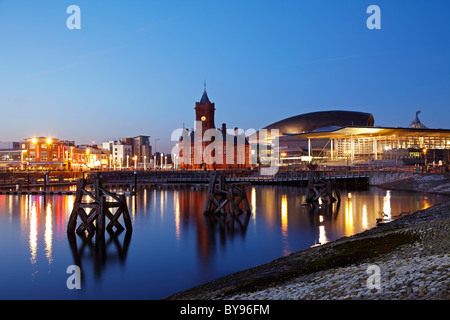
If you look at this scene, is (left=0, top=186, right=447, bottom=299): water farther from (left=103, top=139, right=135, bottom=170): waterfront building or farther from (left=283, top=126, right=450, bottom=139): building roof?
(left=103, top=139, right=135, bottom=170): waterfront building

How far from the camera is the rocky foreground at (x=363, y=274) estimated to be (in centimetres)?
886

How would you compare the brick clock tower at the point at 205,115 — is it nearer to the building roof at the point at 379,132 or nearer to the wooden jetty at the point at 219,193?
the building roof at the point at 379,132

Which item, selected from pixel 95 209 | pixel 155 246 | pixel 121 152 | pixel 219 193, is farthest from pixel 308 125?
pixel 95 209

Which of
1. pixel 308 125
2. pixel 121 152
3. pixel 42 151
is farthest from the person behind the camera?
pixel 121 152

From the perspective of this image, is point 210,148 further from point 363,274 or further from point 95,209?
point 363,274

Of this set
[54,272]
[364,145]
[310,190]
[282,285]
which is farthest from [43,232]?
[364,145]

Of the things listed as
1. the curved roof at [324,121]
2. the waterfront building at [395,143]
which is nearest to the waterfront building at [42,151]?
the curved roof at [324,121]

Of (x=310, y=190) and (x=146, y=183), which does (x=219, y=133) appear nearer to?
(x=146, y=183)

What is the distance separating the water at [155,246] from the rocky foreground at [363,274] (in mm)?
2993

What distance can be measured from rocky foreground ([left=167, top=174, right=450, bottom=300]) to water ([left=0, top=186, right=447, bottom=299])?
2.99 m

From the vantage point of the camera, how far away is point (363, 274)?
10.4 meters

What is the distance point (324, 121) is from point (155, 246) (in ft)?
393

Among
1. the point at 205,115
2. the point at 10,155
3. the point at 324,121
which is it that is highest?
the point at 324,121
